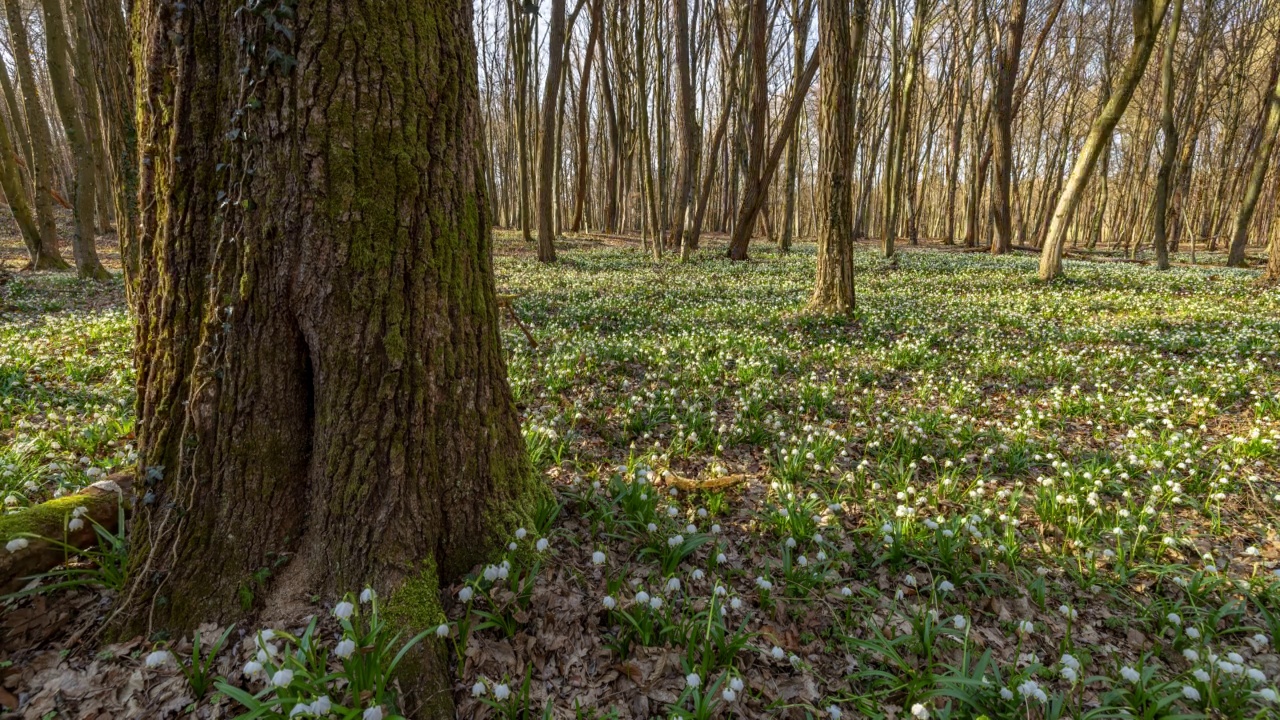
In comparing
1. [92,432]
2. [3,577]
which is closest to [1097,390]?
[3,577]

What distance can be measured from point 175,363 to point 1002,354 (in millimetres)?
8539

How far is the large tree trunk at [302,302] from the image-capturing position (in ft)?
7.00

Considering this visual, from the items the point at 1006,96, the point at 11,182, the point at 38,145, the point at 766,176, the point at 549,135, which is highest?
the point at 1006,96

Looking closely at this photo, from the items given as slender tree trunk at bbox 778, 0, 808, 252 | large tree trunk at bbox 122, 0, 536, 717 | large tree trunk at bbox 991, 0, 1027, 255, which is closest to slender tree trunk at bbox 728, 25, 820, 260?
slender tree trunk at bbox 778, 0, 808, 252

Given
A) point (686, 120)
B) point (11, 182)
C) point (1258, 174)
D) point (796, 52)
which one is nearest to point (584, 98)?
point (686, 120)

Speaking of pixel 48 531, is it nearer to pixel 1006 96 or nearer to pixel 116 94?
pixel 116 94

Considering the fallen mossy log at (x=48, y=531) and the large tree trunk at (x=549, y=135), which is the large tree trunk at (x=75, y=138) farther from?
the fallen mossy log at (x=48, y=531)

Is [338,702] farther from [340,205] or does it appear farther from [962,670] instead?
[962,670]

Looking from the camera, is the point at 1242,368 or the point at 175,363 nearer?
the point at 175,363

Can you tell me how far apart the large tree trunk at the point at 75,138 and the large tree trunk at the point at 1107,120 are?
2075 centimetres

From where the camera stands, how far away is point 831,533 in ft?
11.6

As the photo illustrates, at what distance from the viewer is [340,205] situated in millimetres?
2184

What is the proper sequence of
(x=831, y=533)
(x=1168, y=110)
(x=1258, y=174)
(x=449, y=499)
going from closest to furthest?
(x=449, y=499) < (x=831, y=533) < (x=1258, y=174) < (x=1168, y=110)

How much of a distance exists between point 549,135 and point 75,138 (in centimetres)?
1032
